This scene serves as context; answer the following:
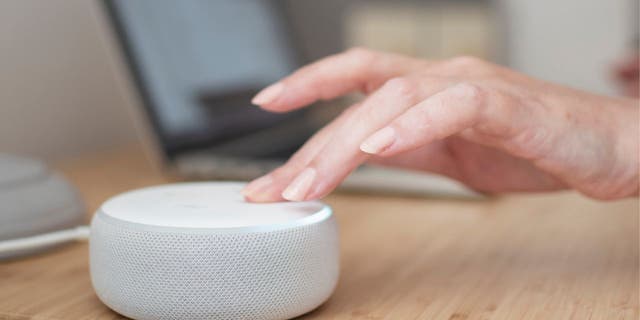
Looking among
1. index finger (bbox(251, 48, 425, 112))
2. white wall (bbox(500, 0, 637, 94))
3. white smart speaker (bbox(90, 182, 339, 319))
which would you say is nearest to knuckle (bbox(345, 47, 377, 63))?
A: index finger (bbox(251, 48, 425, 112))

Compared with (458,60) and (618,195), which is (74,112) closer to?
(458,60)

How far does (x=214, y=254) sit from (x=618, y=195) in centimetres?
39

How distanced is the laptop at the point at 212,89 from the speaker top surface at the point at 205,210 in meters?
0.39

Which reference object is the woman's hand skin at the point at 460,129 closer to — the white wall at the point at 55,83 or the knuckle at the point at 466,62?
the knuckle at the point at 466,62

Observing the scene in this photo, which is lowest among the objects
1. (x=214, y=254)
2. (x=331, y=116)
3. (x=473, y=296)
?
(x=331, y=116)

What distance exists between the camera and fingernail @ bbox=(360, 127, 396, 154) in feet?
1.83

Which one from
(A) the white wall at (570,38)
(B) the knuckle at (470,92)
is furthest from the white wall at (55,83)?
(A) the white wall at (570,38)

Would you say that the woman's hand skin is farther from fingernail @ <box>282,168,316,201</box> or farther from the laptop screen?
the laptop screen

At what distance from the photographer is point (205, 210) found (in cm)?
55

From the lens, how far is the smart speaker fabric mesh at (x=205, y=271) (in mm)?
498

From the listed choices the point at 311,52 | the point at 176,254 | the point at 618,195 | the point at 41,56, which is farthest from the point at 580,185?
the point at 311,52

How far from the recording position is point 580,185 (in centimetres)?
69

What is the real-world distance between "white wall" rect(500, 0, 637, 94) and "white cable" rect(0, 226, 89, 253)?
71.3 inches

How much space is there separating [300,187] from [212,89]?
624 millimetres
